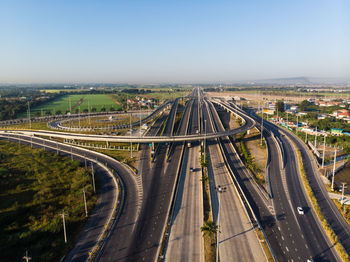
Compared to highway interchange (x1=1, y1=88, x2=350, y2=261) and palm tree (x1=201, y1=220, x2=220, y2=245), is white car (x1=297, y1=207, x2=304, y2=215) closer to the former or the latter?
highway interchange (x1=1, y1=88, x2=350, y2=261)

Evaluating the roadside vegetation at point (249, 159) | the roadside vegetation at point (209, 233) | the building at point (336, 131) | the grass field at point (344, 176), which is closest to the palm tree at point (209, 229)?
the roadside vegetation at point (209, 233)

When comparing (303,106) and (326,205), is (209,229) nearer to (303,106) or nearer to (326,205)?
(326,205)

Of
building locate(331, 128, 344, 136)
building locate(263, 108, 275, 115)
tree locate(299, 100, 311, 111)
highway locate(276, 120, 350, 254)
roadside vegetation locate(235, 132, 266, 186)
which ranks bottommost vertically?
highway locate(276, 120, 350, 254)

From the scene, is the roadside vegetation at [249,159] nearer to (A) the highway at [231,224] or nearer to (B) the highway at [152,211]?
(A) the highway at [231,224]

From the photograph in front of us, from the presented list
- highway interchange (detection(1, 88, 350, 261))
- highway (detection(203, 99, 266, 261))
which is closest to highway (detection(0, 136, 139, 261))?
highway interchange (detection(1, 88, 350, 261))

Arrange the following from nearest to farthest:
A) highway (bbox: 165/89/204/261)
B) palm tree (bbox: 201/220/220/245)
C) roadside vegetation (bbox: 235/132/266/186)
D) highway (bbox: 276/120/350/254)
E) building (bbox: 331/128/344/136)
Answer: highway (bbox: 165/89/204/261), palm tree (bbox: 201/220/220/245), highway (bbox: 276/120/350/254), roadside vegetation (bbox: 235/132/266/186), building (bbox: 331/128/344/136)

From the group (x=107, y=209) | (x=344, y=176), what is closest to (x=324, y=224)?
(x=344, y=176)
